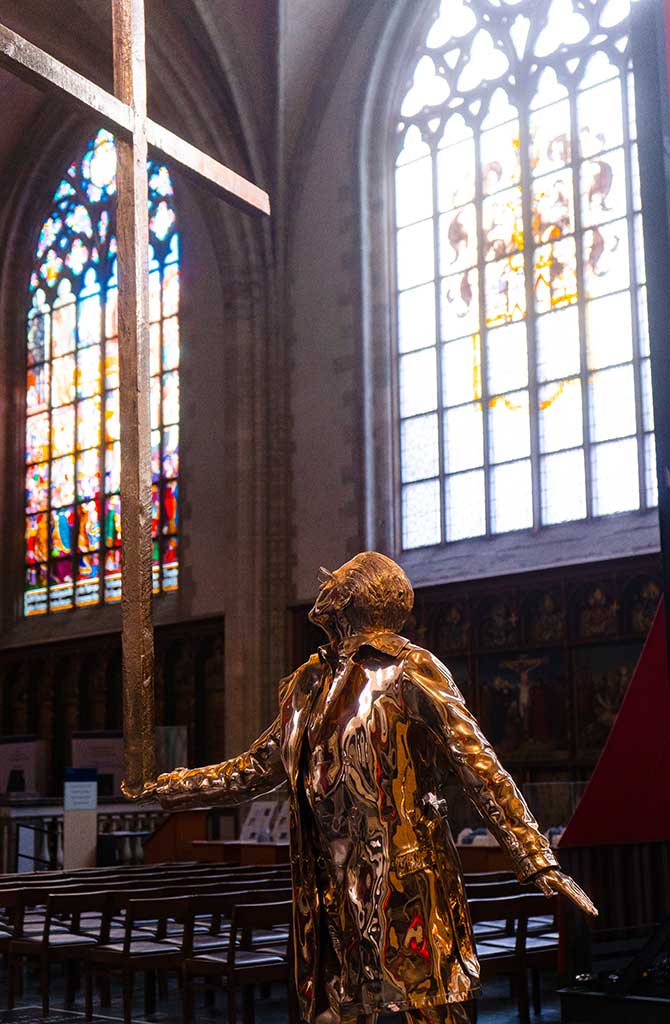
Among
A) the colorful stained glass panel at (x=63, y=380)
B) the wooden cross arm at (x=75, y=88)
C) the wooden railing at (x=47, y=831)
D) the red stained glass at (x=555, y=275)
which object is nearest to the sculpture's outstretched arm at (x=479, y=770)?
the wooden cross arm at (x=75, y=88)

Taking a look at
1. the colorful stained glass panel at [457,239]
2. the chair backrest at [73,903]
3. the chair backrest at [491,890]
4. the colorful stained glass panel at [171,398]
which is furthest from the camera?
the colorful stained glass panel at [171,398]

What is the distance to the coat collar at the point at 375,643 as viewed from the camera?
2875mm

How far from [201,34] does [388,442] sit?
203 inches

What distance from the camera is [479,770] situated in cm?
271

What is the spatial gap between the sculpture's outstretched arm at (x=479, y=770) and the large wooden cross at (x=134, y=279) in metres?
0.71

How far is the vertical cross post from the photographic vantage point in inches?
126

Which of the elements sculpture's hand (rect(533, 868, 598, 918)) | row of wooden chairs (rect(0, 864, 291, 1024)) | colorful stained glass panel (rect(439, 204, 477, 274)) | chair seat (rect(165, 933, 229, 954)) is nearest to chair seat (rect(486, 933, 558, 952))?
row of wooden chairs (rect(0, 864, 291, 1024))

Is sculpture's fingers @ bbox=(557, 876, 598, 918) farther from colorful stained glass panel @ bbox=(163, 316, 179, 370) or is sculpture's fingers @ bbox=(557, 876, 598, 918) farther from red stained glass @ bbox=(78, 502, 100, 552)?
red stained glass @ bbox=(78, 502, 100, 552)

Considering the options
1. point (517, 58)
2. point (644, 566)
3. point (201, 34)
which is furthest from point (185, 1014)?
point (201, 34)

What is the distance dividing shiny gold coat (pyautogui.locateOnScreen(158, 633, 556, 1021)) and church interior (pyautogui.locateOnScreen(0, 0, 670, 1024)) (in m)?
6.15

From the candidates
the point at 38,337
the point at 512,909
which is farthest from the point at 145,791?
the point at 38,337

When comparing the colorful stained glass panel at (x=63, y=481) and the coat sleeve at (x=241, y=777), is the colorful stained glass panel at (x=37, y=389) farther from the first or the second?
the coat sleeve at (x=241, y=777)

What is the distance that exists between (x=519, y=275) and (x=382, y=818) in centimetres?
1173

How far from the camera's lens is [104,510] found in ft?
59.8
